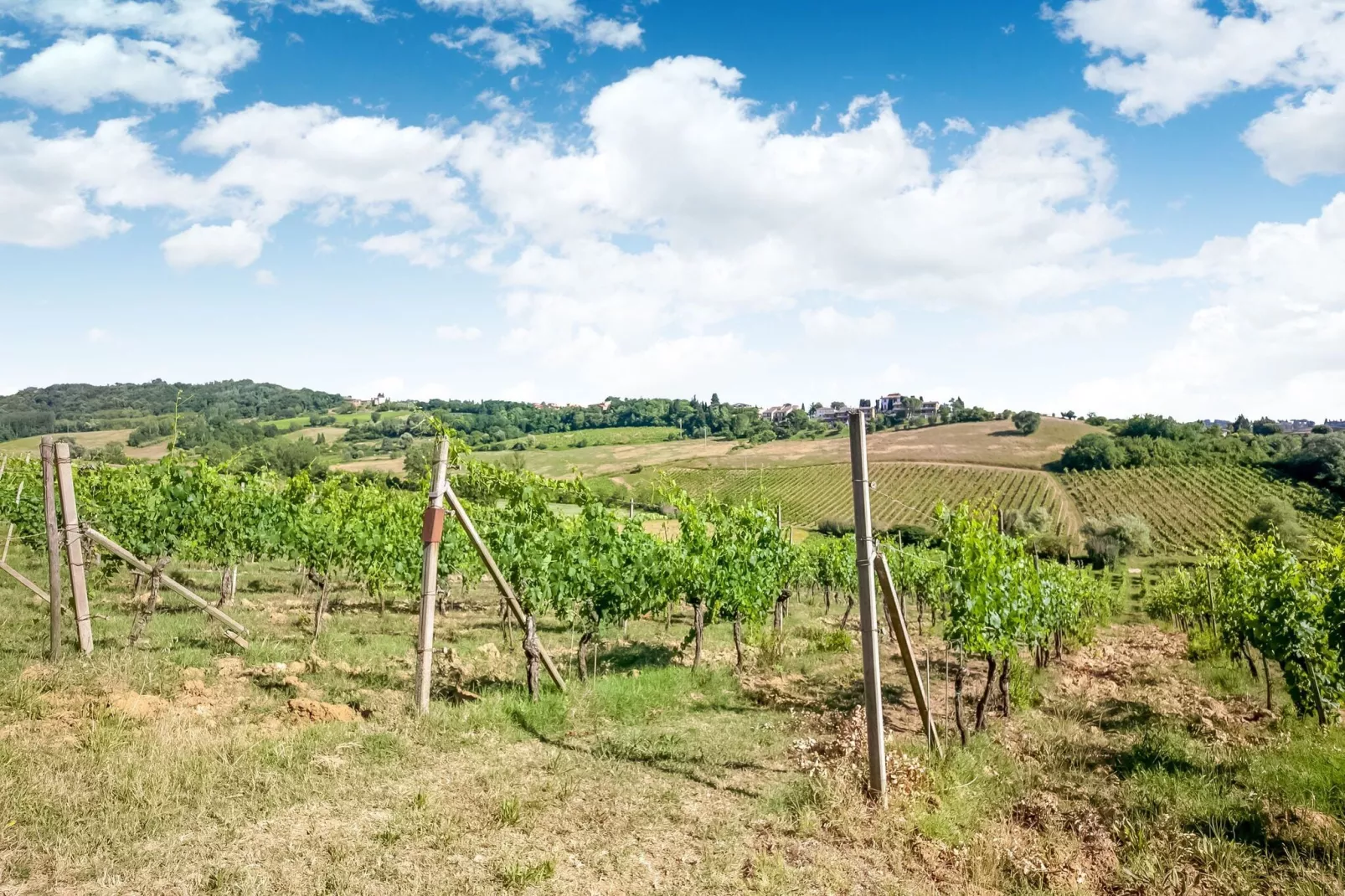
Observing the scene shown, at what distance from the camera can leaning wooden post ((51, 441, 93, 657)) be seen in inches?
365

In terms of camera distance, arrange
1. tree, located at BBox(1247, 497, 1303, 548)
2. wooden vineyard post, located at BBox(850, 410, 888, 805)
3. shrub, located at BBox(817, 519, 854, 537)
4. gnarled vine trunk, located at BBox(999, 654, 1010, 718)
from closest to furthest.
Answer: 1. wooden vineyard post, located at BBox(850, 410, 888, 805)
2. gnarled vine trunk, located at BBox(999, 654, 1010, 718)
3. tree, located at BBox(1247, 497, 1303, 548)
4. shrub, located at BBox(817, 519, 854, 537)

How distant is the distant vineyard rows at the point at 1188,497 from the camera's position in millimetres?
61188

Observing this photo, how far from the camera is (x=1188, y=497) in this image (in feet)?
229

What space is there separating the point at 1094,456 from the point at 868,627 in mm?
90379

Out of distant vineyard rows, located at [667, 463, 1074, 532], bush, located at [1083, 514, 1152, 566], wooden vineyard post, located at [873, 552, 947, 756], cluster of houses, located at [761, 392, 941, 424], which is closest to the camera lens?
wooden vineyard post, located at [873, 552, 947, 756]

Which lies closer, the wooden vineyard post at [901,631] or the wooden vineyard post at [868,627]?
the wooden vineyard post at [868,627]

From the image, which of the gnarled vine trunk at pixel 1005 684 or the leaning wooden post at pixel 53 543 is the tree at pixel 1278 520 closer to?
the gnarled vine trunk at pixel 1005 684

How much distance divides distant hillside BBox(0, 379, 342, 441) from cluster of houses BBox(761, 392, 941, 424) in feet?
308

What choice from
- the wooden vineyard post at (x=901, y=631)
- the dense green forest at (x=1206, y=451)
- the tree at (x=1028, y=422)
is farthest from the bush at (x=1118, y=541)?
the wooden vineyard post at (x=901, y=631)

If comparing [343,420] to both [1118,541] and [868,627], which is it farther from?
[868,627]

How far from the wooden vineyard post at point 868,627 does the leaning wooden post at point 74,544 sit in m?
10.4

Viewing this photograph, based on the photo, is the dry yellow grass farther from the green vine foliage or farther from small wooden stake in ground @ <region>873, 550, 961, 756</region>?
small wooden stake in ground @ <region>873, 550, 961, 756</region>

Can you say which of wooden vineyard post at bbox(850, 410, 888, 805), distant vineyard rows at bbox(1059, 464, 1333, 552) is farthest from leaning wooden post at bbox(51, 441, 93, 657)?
distant vineyard rows at bbox(1059, 464, 1333, 552)

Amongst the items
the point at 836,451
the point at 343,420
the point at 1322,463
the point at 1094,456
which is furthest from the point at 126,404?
the point at 1322,463
